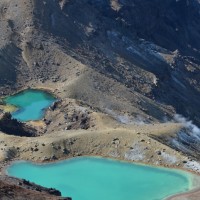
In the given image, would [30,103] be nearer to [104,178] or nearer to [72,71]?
[72,71]

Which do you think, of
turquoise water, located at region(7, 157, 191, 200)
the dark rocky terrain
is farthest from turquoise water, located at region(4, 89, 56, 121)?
turquoise water, located at region(7, 157, 191, 200)

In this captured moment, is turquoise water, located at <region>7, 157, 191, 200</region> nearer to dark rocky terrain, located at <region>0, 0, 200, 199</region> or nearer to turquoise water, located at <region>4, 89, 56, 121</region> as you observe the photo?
dark rocky terrain, located at <region>0, 0, 200, 199</region>

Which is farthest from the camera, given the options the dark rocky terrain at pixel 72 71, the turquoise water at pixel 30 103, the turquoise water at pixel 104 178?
the dark rocky terrain at pixel 72 71

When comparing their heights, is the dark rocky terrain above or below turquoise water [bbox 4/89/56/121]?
above

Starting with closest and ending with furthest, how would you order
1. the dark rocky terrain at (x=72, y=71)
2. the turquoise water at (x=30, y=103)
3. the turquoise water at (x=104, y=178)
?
1. the turquoise water at (x=104, y=178)
2. the turquoise water at (x=30, y=103)
3. the dark rocky terrain at (x=72, y=71)

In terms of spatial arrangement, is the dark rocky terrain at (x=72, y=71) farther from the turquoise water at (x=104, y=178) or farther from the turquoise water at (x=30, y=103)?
the turquoise water at (x=104, y=178)

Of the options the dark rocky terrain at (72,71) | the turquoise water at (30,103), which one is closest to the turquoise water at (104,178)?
the dark rocky terrain at (72,71)
